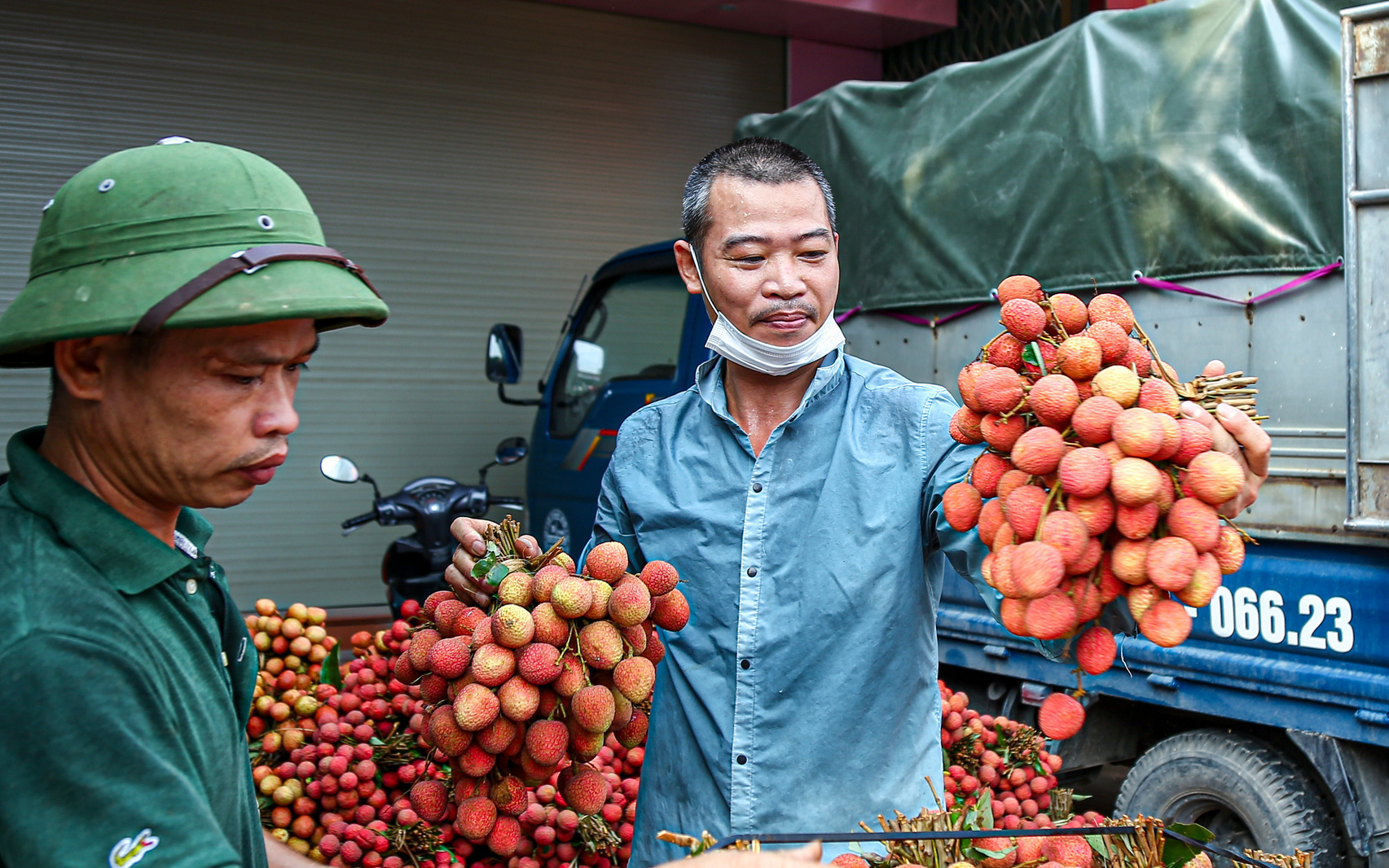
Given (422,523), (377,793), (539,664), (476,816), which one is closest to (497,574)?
(539,664)

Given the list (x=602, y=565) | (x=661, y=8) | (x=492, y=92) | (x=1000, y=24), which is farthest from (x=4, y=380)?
(x=1000, y=24)

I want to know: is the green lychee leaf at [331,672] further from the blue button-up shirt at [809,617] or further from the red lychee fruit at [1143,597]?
the red lychee fruit at [1143,597]

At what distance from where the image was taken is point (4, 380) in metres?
6.63

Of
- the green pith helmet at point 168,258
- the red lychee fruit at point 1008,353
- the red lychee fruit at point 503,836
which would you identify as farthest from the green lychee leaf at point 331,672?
the red lychee fruit at point 1008,353

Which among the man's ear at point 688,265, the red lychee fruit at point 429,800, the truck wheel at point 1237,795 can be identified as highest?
the man's ear at point 688,265

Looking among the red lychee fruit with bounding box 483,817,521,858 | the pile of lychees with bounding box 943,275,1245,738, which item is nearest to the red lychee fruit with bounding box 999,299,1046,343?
the pile of lychees with bounding box 943,275,1245,738

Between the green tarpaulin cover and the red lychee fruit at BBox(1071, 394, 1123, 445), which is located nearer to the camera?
the red lychee fruit at BBox(1071, 394, 1123, 445)

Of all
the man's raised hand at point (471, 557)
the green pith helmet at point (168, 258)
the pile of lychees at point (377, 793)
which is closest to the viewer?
the green pith helmet at point (168, 258)

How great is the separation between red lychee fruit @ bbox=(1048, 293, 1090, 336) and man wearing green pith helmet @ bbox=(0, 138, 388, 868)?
A: 3.02 feet

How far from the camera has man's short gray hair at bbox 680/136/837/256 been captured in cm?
205

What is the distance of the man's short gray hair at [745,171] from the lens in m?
2.05

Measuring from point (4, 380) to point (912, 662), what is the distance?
6.68 meters

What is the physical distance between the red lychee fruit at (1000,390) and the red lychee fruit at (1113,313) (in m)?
0.16

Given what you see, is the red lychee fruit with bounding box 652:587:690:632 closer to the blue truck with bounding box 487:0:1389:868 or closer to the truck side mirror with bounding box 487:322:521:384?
the blue truck with bounding box 487:0:1389:868
